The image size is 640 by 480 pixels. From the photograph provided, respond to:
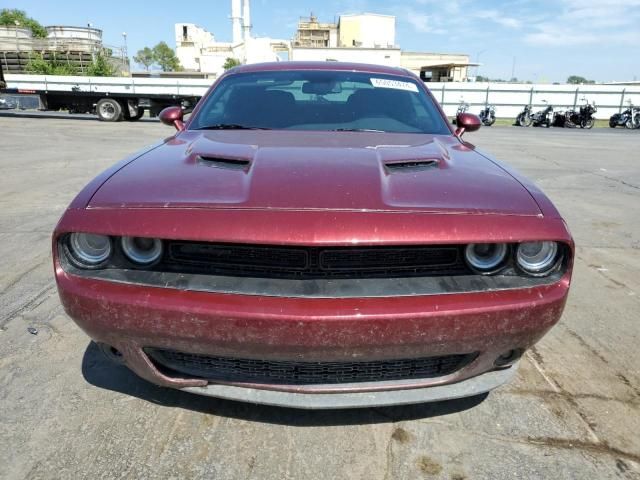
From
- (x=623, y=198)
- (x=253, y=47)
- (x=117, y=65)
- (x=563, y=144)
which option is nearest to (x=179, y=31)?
(x=253, y=47)

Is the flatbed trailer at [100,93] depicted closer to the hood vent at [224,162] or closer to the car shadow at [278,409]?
the hood vent at [224,162]

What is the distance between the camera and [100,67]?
35.9 metres

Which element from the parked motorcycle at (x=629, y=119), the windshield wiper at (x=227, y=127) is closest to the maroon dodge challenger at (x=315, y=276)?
the windshield wiper at (x=227, y=127)

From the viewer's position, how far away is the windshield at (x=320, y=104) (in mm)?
2828

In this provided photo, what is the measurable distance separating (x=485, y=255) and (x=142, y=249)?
1251 millimetres

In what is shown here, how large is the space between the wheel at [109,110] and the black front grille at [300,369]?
1961 centimetres

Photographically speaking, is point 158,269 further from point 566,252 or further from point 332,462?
point 566,252

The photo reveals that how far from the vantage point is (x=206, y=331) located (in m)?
1.54

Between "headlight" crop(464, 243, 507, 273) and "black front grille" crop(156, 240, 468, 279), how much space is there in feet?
0.15

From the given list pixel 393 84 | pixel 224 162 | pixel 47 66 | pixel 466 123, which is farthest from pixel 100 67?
pixel 224 162

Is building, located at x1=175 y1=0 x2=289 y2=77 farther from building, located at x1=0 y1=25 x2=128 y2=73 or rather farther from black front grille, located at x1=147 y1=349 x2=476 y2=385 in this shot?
black front grille, located at x1=147 y1=349 x2=476 y2=385

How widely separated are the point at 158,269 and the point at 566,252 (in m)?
1.46

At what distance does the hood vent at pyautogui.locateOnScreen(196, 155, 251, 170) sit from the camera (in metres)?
1.93

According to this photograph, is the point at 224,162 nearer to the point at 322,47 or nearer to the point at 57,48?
the point at 57,48
